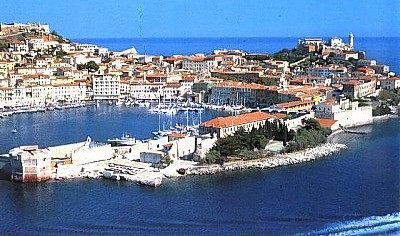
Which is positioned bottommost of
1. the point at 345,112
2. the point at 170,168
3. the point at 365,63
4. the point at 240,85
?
the point at 170,168

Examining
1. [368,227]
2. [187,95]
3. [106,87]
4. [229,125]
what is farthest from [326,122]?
[106,87]

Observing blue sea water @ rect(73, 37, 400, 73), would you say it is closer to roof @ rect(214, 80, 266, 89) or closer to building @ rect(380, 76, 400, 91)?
building @ rect(380, 76, 400, 91)

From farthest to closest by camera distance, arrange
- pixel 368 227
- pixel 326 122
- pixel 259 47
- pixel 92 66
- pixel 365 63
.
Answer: pixel 259 47 < pixel 92 66 < pixel 365 63 < pixel 326 122 < pixel 368 227

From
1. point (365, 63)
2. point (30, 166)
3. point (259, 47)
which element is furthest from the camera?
point (259, 47)

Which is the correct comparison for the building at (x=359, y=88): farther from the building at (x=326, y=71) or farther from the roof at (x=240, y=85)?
the roof at (x=240, y=85)

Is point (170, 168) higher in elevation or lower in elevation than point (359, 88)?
lower

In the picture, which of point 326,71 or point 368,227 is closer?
point 368,227

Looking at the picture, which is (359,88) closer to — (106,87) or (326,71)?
(326,71)
